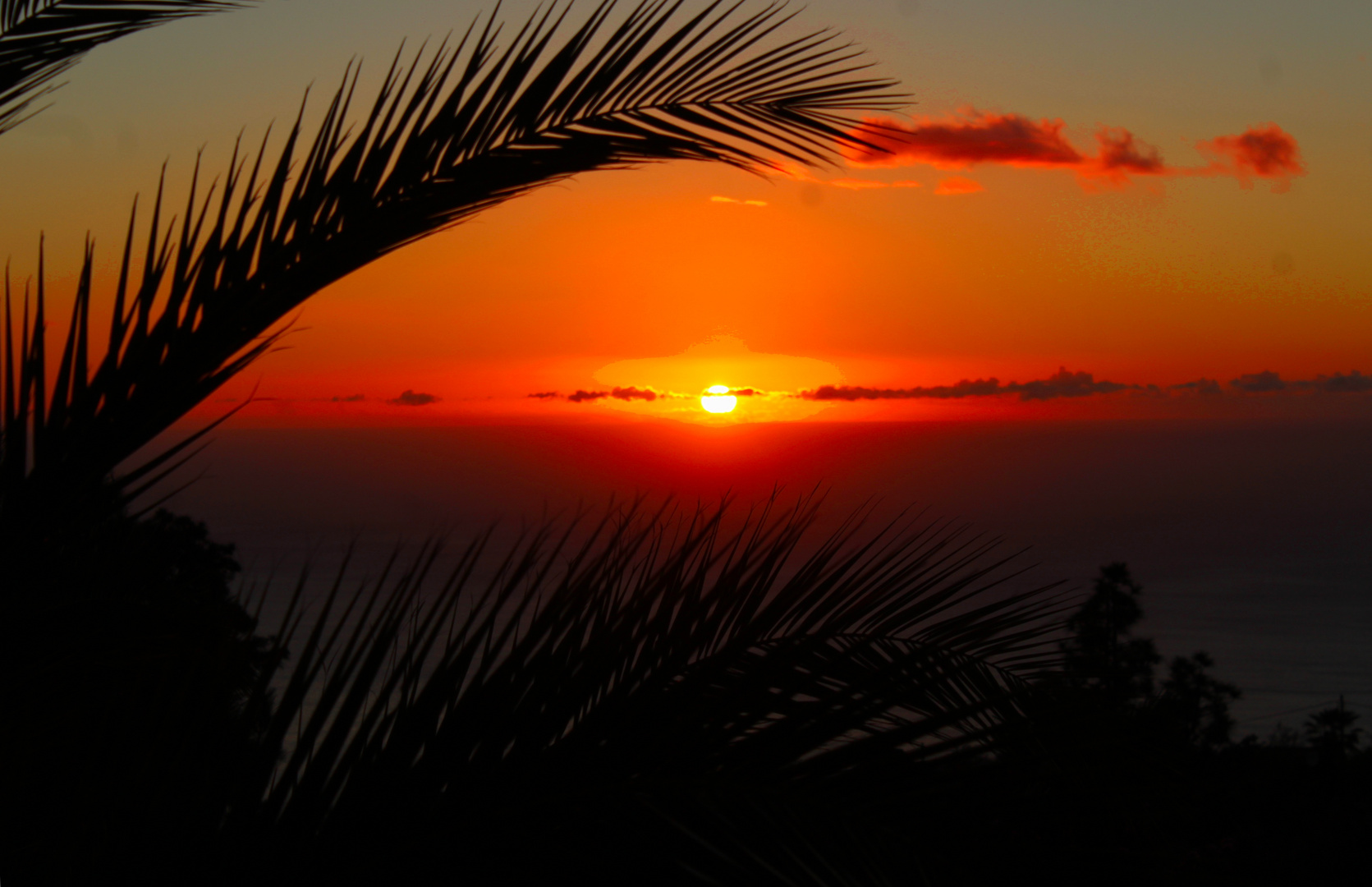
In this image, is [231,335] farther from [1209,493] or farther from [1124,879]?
[1209,493]

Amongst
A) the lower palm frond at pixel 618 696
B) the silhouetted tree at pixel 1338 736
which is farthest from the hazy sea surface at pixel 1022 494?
the silhouetted tree at pixel 1338 736

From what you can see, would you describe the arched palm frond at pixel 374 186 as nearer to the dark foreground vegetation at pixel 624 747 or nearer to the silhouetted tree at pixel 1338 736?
the dark foreground vegetation at pixel 624 747

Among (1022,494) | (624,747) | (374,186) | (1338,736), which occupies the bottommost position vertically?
(1022,494)

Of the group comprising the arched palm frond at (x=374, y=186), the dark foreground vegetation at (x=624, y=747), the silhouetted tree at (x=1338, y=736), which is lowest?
the silhouetted tree at (x=1338, y=736)

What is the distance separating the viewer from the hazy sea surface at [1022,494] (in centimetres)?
298

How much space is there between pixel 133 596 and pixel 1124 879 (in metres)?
2.57

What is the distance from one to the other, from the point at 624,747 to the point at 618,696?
80 millimetres

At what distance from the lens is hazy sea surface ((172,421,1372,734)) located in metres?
2.98

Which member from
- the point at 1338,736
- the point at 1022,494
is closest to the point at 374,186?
the point at 1338,736

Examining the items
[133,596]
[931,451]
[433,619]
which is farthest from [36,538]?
[931,451]

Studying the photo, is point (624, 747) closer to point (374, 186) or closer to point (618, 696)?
point (618, 696)

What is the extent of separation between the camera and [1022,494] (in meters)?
108

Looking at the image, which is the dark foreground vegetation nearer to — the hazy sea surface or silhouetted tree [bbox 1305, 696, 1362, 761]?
the hazy sea surface

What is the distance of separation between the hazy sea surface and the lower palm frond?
114 mm
